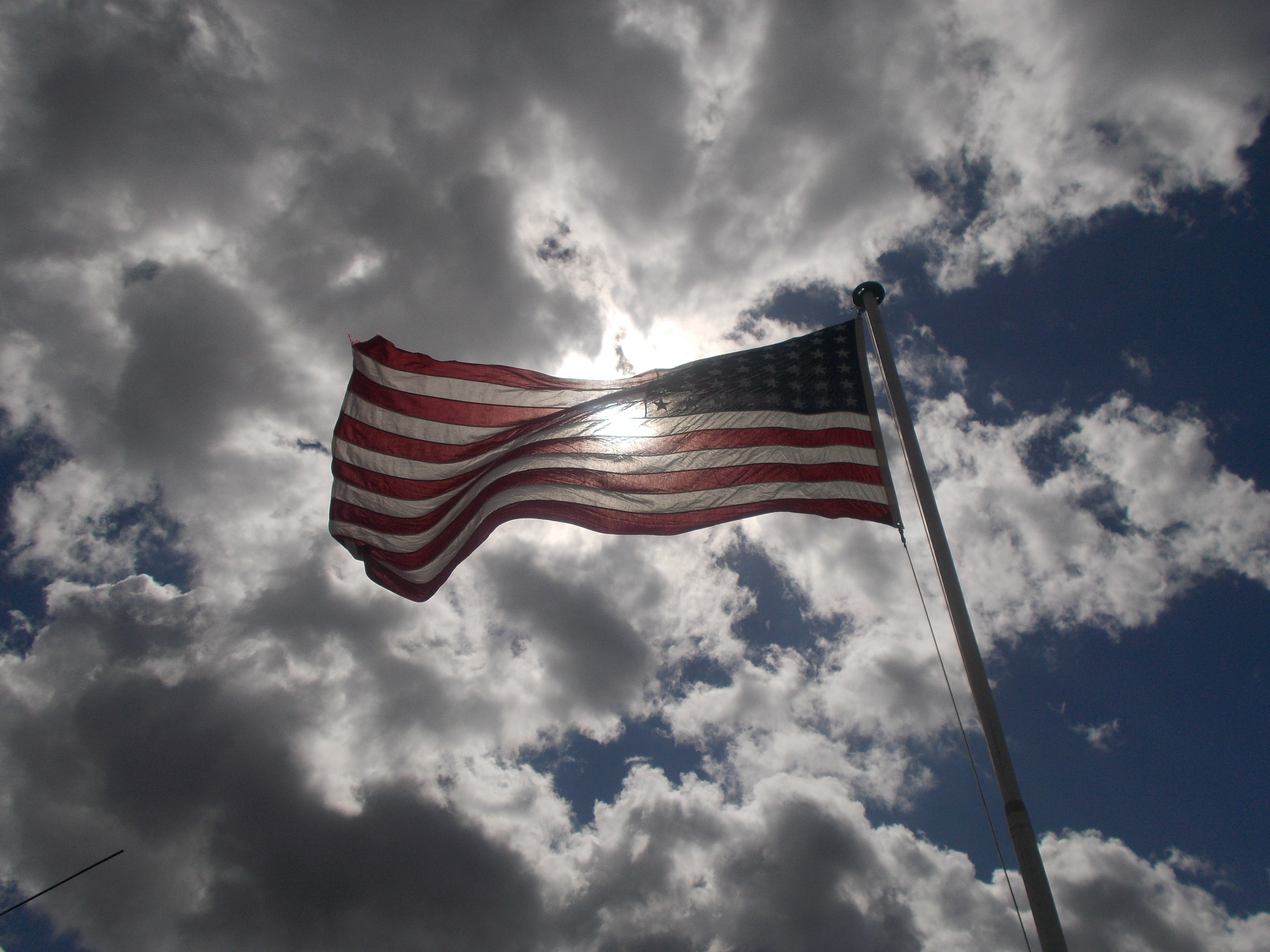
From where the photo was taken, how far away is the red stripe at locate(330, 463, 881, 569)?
13375 millimetres

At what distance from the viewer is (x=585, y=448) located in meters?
15.1

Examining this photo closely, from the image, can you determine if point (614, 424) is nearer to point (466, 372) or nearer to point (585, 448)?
point (585, 448)

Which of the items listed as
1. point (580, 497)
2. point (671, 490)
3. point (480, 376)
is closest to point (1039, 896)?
point (671, 490)

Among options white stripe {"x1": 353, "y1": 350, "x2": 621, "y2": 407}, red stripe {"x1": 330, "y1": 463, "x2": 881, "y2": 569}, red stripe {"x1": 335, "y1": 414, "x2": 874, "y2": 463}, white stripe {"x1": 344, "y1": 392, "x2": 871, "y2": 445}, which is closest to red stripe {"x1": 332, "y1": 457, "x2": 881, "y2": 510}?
red stripe {"x1": 330, "y1": 463, "x2": 881, "y2": 569}

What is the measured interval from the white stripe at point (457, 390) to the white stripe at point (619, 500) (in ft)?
6.49

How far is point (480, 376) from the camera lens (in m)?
16.0

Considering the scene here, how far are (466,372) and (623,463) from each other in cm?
434

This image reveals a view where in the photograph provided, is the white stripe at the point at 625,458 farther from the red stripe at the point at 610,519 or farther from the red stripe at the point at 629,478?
the red stripe at the point at 610,519

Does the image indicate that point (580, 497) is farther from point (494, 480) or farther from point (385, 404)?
point (385, 404)

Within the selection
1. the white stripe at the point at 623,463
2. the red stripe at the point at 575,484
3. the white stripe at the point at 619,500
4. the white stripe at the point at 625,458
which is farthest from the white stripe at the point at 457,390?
the white stripe at the point at 619,500

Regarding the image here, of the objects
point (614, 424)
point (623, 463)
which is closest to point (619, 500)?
point (623, 463)

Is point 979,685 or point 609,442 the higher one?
point 609,442

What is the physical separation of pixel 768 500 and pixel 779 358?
3.16m

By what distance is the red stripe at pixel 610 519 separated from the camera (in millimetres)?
12891
